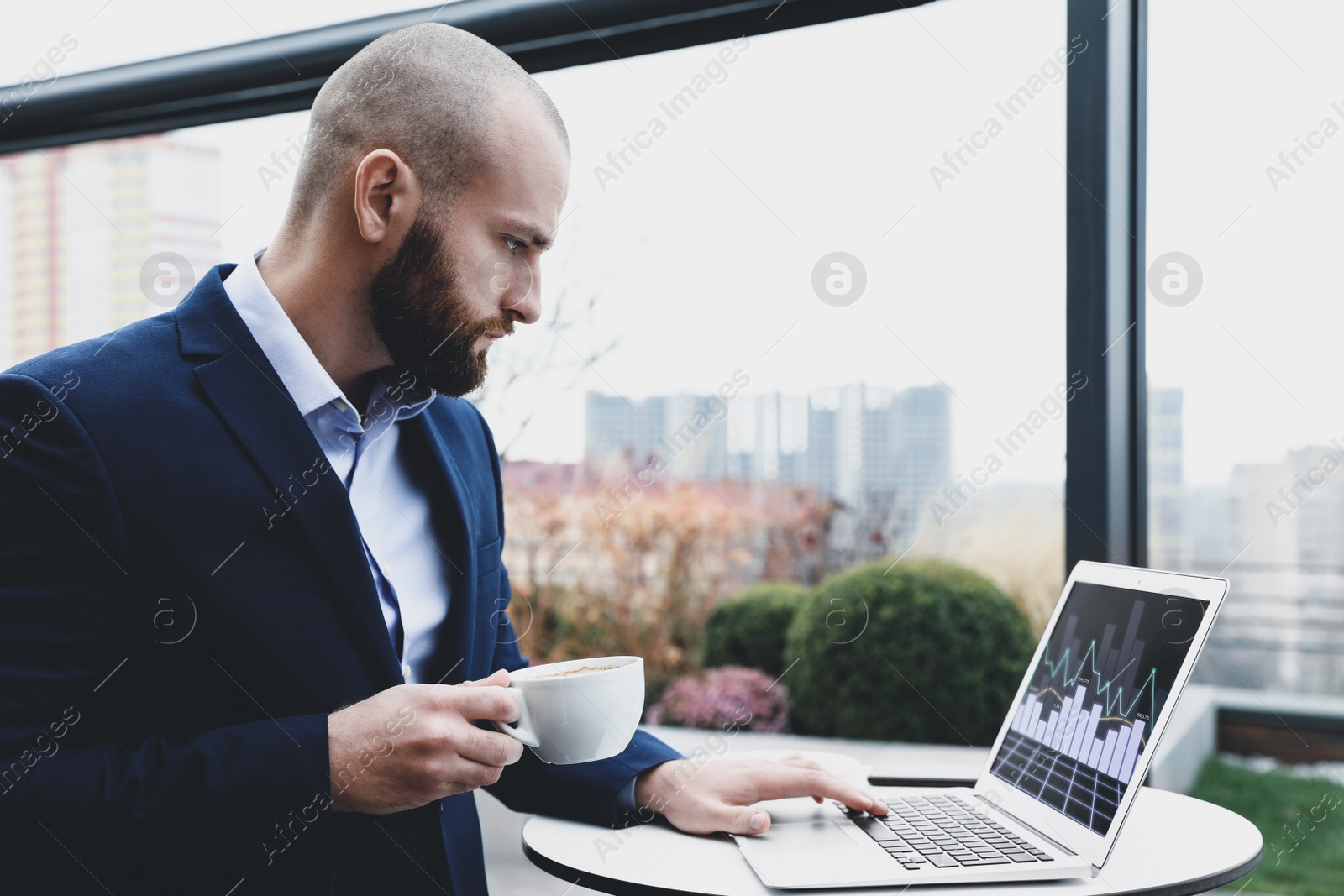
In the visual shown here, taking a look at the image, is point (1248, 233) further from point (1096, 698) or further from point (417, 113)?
point (417, 113)

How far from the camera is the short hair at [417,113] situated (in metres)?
1.18

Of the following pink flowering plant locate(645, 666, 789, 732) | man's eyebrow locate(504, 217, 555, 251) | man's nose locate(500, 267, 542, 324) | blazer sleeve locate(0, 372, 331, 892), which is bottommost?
pink flowering plant locate(645, 666, 789, 732)

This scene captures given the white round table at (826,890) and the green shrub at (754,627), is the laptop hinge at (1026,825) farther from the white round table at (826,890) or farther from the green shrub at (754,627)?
the green shrub at (754,627)

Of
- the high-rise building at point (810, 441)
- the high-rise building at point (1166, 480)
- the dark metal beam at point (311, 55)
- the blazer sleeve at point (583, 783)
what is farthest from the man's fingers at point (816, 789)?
the high-rise building at point (810, 441)

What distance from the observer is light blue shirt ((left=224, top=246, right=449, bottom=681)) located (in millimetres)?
1146

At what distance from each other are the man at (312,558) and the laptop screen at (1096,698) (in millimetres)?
237

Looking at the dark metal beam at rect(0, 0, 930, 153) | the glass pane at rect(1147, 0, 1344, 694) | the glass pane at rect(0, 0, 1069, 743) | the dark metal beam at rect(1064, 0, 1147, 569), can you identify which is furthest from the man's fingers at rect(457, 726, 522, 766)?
the glass pane at rect(0, 0, 1069, 743)

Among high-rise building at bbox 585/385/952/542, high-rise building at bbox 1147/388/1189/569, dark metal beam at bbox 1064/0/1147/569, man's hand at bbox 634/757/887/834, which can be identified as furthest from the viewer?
high-rise building at bbox 585/385/952/542

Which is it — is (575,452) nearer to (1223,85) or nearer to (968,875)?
(1223,85)

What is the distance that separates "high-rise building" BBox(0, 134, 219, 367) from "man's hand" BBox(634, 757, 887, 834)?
3159mm

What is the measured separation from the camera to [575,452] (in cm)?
384

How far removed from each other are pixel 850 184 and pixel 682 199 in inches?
23.5

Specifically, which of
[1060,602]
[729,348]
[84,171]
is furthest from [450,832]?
[84,171]

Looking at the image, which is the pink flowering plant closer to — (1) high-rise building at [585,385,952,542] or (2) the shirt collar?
(1) high-rise building at [585,385,952,542]
